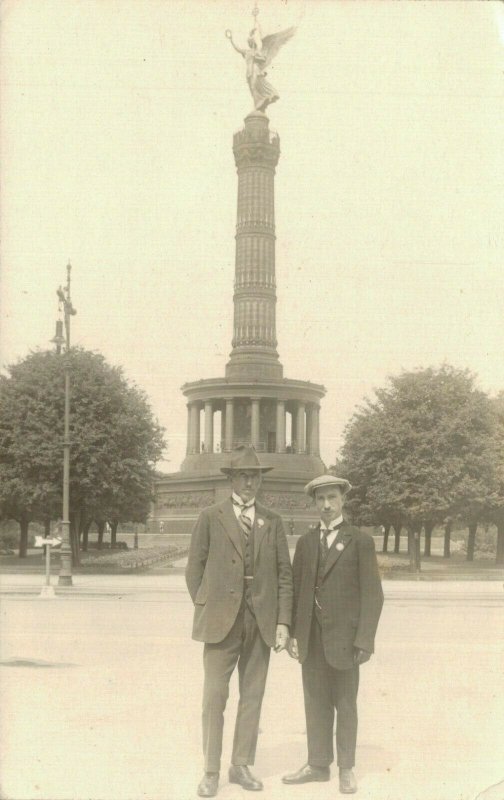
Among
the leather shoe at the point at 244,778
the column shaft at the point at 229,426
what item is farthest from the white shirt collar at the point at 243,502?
the column shaft at the point at 229,426

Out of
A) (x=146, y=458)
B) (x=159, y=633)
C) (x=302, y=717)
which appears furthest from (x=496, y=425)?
(x=302, y=717)

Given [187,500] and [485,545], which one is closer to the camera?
[187,500]

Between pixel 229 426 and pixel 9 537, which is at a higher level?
pixel 229 426

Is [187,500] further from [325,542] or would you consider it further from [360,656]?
[360,656]

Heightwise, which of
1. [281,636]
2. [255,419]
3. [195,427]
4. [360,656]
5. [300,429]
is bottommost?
[360,656]

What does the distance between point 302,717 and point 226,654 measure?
2.36m

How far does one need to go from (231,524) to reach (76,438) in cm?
2870

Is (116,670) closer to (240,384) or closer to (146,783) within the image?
(146,783)

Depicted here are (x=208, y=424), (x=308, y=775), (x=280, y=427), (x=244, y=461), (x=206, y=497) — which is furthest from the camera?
(x=208, y=424)

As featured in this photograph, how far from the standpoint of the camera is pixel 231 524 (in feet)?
22.3

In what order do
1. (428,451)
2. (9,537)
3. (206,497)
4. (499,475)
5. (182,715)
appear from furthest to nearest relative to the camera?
1. (9,537)
2. (206,497)
3. (499,475)
4. (428,451)
5. (182,715)

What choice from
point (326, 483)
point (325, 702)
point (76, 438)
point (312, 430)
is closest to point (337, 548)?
point (326, 483)

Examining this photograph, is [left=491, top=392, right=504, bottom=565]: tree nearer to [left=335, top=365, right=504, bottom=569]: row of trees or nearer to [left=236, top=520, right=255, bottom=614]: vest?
[left=335, top=365, right=504, bottom=569]: row of trees

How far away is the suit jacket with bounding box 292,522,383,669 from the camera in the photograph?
6645mm
